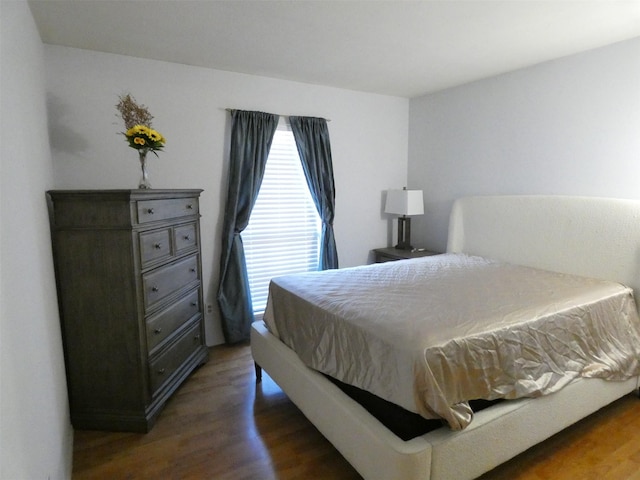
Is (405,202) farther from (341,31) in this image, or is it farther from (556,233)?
(341,31)

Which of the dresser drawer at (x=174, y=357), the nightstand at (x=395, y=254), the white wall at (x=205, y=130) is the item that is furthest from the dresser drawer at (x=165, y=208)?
the nightstand at (x=395, y=254)

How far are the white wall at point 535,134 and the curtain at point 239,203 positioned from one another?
1.89 metres

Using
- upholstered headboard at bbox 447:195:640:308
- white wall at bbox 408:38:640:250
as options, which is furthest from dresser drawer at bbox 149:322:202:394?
white wall at bbox 408:38:640:250

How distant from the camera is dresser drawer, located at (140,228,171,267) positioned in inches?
85.3

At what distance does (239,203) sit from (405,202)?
1.75 meters

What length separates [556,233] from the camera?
2.86 metres

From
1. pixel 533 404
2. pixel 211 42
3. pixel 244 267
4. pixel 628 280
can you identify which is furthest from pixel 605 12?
pixel 244 267

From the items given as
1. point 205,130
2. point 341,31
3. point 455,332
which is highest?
point 341,31

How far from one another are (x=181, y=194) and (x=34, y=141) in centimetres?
86

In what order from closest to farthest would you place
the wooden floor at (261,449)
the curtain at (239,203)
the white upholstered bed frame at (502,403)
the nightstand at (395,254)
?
the white upholstered bed frame at (502,403), the wooden floor at (261,449), the curtain at (239,203), the nightstand at (395,254)

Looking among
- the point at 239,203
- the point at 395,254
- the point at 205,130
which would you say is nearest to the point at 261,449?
the point at 239,203

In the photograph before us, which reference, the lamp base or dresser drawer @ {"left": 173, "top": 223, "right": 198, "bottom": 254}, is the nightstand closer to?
the lamp base

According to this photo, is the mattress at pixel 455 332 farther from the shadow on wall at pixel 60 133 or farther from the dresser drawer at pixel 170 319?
the shadow on wall at pixel 60 133

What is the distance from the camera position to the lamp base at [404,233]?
411cm
